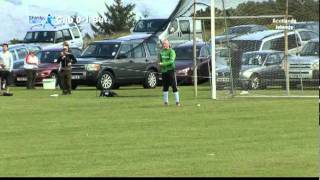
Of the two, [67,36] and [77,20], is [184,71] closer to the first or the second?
[67,36]

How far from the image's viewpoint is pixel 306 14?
22078 mm

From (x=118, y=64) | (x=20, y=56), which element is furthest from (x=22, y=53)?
(x=118, y=64)

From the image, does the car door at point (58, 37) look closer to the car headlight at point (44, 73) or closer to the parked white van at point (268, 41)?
the car headlight at point (44, 73)

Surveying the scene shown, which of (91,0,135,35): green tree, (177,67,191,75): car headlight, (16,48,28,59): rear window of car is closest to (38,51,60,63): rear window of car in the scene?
(16,48,28,59): rear window of car

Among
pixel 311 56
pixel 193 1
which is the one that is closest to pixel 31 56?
pixel 193 1

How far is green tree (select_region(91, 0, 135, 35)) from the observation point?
8131 centimetres

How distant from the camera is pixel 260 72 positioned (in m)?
24.0

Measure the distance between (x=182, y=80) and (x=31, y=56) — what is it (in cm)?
642

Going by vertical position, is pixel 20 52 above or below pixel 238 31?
below

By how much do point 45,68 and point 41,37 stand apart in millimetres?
8859

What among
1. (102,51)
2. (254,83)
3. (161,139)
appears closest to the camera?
(161,139)

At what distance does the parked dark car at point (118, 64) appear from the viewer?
29375 mm

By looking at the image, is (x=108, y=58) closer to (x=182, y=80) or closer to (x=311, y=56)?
(x=182, y=80)

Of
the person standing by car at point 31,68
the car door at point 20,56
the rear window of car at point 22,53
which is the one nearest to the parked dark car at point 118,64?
the person standing by car at point 31,68
